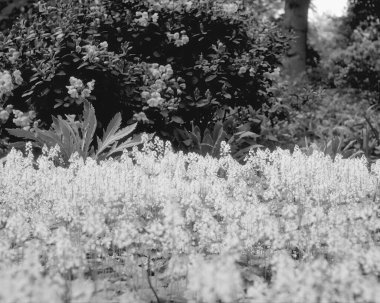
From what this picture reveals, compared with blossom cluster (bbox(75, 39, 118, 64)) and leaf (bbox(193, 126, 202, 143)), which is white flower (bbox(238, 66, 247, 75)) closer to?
leaf (bbox(193, 126, 202, 143))

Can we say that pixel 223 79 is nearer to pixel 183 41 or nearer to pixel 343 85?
pixel 183 41

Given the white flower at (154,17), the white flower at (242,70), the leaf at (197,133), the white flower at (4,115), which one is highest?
the white flower at (154,17)

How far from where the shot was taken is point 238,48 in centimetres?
793

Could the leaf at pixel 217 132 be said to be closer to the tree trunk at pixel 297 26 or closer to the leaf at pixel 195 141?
the leaf at pixel 195 141

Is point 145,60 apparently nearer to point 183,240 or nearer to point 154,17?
point 154,17

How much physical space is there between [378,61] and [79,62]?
34.7 feet

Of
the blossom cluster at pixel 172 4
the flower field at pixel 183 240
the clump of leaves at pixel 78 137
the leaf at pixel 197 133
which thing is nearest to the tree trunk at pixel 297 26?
the blossom cluster at pixel 172 4

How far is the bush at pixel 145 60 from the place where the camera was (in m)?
6.57

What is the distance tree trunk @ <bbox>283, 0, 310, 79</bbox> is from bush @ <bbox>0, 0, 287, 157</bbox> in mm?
5774

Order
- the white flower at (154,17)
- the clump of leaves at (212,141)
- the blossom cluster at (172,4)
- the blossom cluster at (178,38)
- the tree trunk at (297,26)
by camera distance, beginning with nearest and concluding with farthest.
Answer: the clump of leaves at (212,141), the white flower at (154,17), the blossom cluster at (178,38), the blossom cluster at (172,4), the tree trunk at (297,26)

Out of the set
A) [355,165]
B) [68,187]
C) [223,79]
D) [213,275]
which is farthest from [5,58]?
[213,275]

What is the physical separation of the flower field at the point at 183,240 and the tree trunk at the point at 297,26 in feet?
30.5

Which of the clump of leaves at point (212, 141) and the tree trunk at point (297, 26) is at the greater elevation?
the tree trunk at point (297, 26)

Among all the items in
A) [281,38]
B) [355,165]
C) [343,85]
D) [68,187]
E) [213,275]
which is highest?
[343,85]
